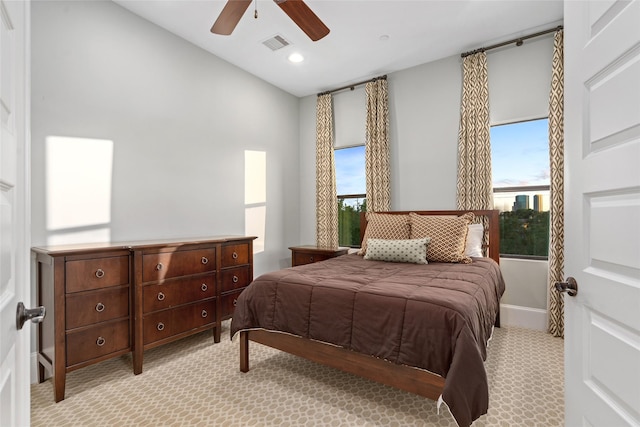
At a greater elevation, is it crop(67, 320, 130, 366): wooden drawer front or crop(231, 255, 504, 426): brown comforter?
crop(231, 255, 504, 426): brown comforter

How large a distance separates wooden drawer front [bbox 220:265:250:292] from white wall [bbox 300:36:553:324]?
2.07 meters

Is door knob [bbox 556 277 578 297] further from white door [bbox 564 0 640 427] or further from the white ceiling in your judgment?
the white ceiling

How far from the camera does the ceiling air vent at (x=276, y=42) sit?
3.30 m

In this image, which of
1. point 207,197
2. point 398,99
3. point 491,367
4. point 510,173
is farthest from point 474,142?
point 207,197

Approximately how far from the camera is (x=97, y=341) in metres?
2.22

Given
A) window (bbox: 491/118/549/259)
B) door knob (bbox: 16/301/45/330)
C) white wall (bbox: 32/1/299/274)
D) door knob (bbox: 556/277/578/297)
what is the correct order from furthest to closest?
window (bbox: 491/118/549/259), white wall (bbox: 32/1/299/274), door knob (bbox: 556/277/578/297), door knob (bbox: 16/301/45/330)

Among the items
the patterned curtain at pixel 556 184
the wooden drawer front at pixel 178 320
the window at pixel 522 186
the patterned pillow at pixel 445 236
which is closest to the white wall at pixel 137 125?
the wooden drawer front at pixel 178 320

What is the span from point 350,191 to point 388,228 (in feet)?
4.62

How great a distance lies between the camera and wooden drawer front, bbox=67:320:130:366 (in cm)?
210

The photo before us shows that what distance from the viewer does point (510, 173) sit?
3.50 meters

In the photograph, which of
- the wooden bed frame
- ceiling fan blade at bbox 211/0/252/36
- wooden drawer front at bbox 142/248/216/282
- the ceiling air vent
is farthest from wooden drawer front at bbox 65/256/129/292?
the ceiling air vent

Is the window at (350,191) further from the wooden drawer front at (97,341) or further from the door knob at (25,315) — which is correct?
the door knob at (25,315)

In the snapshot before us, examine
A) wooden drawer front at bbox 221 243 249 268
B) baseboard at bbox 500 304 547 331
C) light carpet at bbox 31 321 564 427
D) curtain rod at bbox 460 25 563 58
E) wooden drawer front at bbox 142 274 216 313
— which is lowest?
light carpet at bbox 31 321 564 427

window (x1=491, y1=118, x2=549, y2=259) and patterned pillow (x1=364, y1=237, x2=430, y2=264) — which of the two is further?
window (x1=491, y1=118, x2=549, y2=259)
